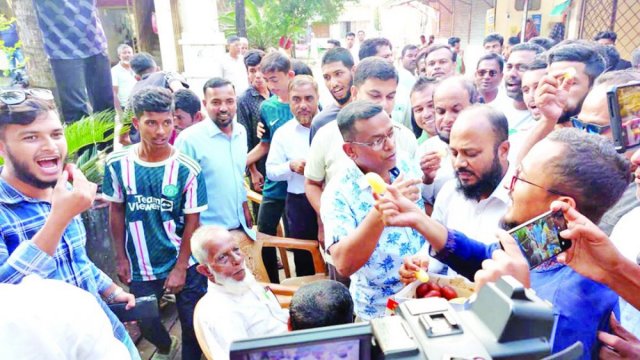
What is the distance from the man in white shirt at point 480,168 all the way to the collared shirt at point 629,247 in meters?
0.43

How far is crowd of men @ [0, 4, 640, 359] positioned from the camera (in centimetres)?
123

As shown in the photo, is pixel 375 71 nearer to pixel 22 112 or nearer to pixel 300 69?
pixel 300 69

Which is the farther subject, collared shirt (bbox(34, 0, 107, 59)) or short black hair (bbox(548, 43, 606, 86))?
collared shirt (bbox(34, 0, 107, 59))

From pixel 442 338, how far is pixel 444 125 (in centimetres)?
216

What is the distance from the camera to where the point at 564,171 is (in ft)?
4.09

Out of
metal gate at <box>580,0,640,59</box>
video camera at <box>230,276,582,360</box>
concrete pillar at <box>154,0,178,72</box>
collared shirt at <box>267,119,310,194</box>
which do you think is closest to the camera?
video camera at <box>230,276,582,360</box>

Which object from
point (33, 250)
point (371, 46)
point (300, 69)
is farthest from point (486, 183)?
point (371, 46)

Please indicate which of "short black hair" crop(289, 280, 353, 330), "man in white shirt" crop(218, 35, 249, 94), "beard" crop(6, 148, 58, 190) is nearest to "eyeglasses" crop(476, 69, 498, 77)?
"short black hair" crop(289, 280, 353, 330)

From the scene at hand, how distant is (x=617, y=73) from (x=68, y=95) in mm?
3651

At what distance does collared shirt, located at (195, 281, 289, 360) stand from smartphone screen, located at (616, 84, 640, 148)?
149 centimetres

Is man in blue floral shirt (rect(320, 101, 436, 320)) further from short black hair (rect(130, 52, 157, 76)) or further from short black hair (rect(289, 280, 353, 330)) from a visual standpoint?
short black hair (rect(130, 52, 157, 76))

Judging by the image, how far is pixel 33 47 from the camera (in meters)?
3.35

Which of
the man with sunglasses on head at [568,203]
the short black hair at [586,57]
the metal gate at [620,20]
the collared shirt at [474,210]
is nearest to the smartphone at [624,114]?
the man with sunglasses on head at [568,203]

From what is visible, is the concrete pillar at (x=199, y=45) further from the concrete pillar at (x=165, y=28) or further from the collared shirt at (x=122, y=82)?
the concrete pillar at (x=165, y=28)
